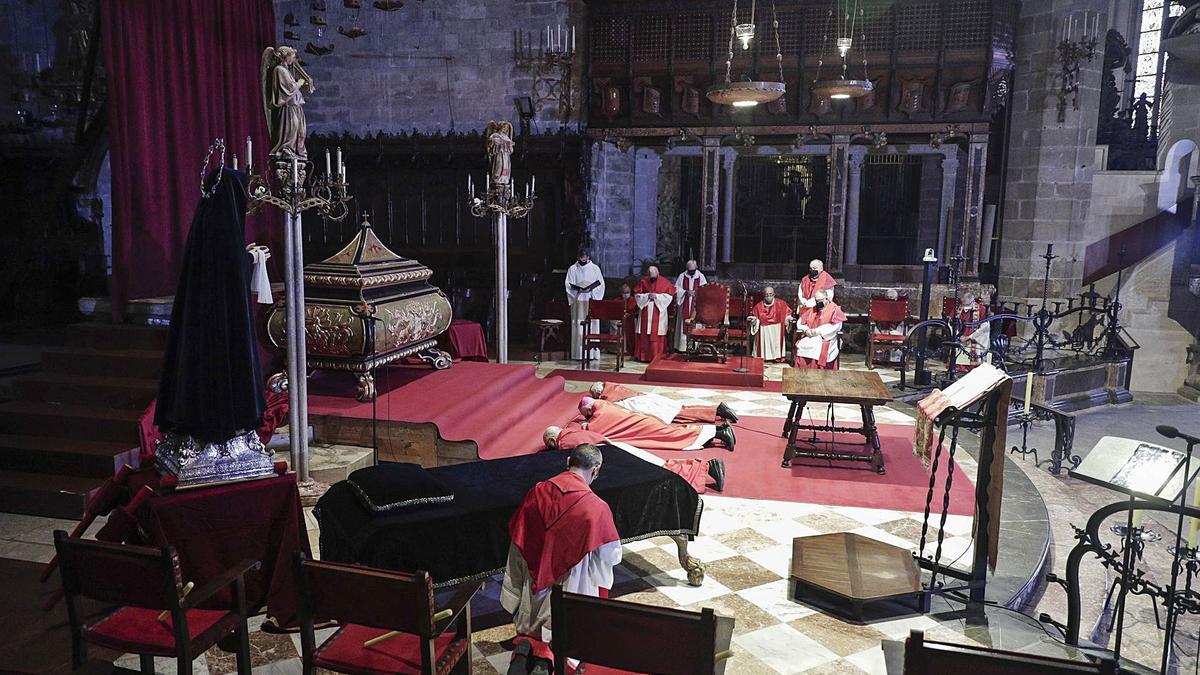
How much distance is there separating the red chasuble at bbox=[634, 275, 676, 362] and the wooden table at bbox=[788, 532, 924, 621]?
710 centimetres

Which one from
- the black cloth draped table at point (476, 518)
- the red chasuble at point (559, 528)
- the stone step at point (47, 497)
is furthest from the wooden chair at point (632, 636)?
the stone step at point (47, 497)

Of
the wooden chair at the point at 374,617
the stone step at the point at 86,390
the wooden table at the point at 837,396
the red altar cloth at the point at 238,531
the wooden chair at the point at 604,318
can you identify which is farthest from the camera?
the wooden chair at the point at 604,318

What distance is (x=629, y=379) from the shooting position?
10945 millimetres

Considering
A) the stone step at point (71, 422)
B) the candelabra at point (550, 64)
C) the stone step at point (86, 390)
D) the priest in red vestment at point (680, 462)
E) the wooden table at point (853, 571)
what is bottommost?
the wooden table at point (853, 571)

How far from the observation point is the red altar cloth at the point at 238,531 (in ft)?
13.7

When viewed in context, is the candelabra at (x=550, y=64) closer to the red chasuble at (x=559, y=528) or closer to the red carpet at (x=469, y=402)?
the red carpet at (x=469, y=402)

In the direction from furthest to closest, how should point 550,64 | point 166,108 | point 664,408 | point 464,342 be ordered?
point 550,64
point 464,342
point 166,108
point 664,408

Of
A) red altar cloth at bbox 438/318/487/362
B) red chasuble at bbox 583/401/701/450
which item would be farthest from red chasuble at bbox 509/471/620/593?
red altar cloth at bbox 438/318/487/362

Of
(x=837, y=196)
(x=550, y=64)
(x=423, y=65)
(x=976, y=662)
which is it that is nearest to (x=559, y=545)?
(x=976, y=662)

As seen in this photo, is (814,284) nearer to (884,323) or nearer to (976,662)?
(884,323)

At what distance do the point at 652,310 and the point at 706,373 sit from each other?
71.3 inches

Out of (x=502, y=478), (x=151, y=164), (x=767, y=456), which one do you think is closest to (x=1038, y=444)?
(x=767, y=456)

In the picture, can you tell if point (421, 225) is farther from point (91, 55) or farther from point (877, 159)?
point (877, 159)

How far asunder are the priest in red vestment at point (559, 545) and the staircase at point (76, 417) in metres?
3.70
